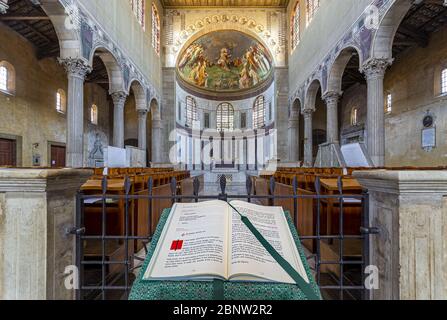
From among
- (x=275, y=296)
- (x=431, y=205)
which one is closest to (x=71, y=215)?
(x=275, y=296)

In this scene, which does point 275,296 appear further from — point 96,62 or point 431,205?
point 96,62

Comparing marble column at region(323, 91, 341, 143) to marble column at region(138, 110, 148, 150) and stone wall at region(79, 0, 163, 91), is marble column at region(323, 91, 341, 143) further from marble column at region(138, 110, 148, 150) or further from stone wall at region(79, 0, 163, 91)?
marble column at region(138, 110, 148, 150)

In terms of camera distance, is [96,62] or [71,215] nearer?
[71,215]

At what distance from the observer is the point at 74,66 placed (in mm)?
8000

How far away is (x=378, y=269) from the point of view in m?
1.64

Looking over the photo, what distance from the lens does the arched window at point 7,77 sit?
10047 millimetres

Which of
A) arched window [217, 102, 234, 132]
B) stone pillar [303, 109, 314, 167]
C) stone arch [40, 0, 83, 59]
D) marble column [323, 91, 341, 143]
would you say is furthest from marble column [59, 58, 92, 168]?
arched window [217, 102, 234, 132]

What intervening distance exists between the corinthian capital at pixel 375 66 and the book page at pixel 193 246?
27.9ft

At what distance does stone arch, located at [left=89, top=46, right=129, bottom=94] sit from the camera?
10.4 m

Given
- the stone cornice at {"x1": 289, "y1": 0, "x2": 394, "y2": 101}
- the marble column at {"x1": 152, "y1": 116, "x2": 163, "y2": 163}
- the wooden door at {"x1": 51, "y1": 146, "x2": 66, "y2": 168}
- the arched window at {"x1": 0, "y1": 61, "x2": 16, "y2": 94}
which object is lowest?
the wooden door at {"x1": 51, "y1": 146, "x2": 66, "y2": 168}

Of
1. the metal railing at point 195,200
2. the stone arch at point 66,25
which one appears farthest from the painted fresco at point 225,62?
the metal railing at point 195,200

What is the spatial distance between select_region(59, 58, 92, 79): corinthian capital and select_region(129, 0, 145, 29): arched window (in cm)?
632

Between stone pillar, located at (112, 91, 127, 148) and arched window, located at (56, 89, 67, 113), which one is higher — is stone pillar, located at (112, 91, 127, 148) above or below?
below
